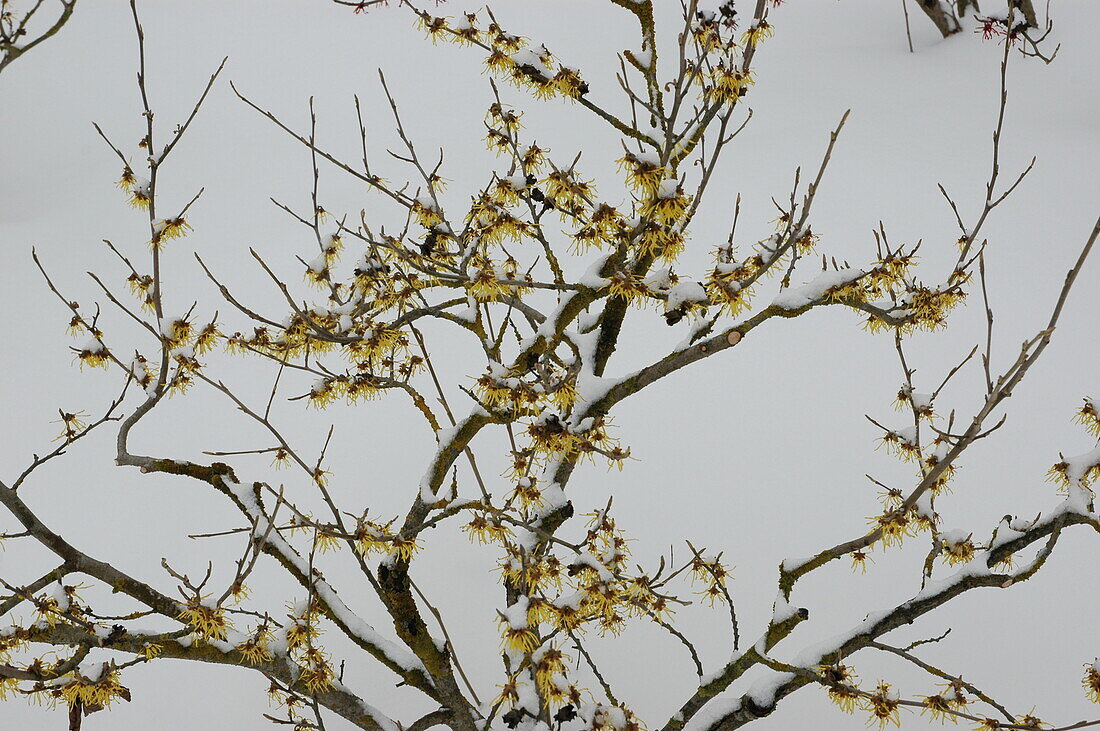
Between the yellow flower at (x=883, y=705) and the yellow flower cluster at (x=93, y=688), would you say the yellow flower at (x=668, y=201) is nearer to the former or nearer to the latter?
the yellow flower at (x=883, y=705)

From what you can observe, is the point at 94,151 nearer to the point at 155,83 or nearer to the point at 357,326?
the point at 155,83

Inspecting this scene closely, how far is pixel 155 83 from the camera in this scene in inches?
256

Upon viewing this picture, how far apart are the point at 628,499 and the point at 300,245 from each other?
261 cm

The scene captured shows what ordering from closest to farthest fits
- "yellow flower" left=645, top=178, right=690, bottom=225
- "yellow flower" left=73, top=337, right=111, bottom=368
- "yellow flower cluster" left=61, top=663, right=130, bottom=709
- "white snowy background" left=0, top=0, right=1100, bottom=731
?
"yellow flower" left=645, top=178, right=690, bottom=225, "yellow flower cluster" left=61, top=663, right=130, bottom=709, "yellow flower" left=73, top=337, right=111, bottom=368, "white snowy background" left=0, top=0, right=1100, bottom=731

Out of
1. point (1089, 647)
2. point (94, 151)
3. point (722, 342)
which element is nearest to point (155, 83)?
point (94, 151)

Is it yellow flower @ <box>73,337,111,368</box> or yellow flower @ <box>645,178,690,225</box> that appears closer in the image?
yellow flower @ <box>645,178,690,225</box>

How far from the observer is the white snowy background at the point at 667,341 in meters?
2.73

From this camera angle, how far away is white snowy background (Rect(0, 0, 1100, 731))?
8.97ft

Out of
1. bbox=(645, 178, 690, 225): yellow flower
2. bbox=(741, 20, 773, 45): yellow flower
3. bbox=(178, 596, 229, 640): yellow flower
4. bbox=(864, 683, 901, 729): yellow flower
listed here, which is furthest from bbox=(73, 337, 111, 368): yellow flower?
bbox=(864, 683, 901, 729): yellow flower

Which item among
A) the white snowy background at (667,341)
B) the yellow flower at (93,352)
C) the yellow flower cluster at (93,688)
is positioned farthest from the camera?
the white snowy background at (667,341)

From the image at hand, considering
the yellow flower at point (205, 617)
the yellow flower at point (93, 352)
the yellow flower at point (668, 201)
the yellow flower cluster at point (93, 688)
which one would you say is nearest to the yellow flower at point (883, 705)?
the yellow flower at point (668, 201)

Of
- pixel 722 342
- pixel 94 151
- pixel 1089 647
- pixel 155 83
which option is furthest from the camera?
pixel 155 83

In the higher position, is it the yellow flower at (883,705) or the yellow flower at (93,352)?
the yellow flower at (93,352)

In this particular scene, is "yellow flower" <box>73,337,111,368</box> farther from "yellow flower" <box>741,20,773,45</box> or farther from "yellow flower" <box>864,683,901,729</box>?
"yellow flower" <box>864,683,901,729</box>
